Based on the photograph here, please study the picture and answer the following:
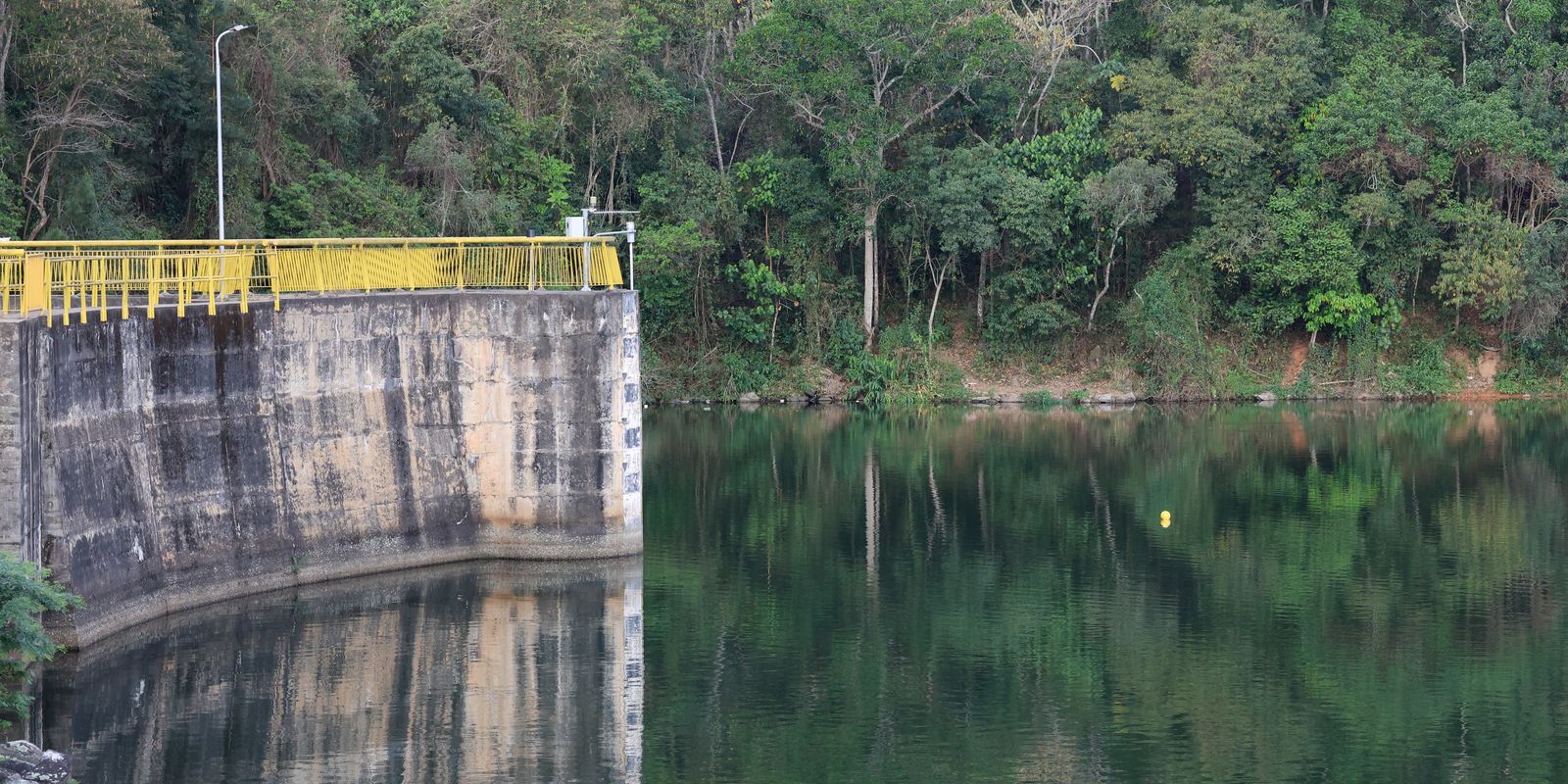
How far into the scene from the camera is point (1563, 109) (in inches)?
2744

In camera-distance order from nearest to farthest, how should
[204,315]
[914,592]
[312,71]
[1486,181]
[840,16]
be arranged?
[204,315]
[914,592]
[312,71]
[840,16]
[1486,181]

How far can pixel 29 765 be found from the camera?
78.3ft

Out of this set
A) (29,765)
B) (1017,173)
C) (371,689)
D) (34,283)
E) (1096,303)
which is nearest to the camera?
(29,765)

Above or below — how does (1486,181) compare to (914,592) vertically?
above

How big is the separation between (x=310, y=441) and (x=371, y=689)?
25.2ft

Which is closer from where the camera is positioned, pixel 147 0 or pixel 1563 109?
pixel 147 0

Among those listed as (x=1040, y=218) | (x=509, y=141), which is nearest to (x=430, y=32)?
(x=509, y=141)

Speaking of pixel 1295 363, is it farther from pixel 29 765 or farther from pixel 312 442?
pixel 29 765

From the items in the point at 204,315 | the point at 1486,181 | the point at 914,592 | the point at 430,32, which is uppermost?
the point at 430,32

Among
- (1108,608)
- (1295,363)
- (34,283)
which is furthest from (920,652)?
(1295,363)

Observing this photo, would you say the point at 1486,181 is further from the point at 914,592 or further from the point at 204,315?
the point at 204,315

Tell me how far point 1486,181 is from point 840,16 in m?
22.7

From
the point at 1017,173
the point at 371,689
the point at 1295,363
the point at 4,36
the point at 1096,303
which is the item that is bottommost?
the point at 371,689

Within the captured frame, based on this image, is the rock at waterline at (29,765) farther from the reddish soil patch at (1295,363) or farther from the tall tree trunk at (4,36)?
the reddish soil patch at (1295,363)
